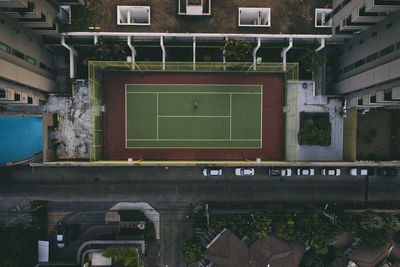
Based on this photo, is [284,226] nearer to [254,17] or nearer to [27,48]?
[254,17]

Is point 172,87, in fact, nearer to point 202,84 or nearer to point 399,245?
point 202,84

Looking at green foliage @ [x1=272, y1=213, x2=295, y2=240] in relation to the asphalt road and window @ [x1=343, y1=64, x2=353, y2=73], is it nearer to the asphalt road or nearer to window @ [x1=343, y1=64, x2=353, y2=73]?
the asphalt road

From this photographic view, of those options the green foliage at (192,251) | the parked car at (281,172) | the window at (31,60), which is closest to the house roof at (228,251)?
the green foliage at (192,251)

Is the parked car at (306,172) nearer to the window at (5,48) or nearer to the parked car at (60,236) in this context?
the parked car at (60,236)

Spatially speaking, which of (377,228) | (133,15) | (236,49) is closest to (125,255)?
(236,49)

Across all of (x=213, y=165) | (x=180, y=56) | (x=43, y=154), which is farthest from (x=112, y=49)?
(x=213, y=165)

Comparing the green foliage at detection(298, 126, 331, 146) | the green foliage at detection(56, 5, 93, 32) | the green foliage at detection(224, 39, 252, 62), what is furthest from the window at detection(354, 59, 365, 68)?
the green foliage at detection(56, 5, 93, 32)
